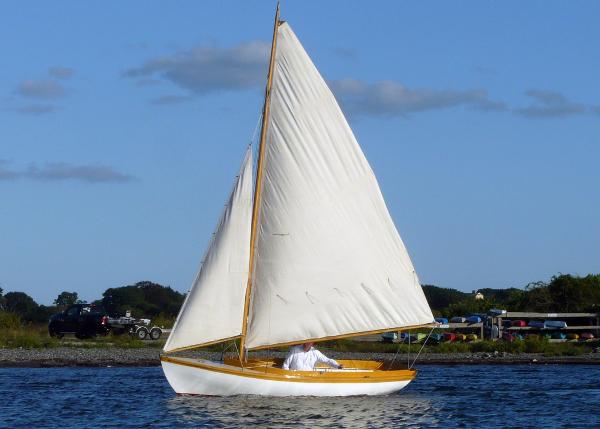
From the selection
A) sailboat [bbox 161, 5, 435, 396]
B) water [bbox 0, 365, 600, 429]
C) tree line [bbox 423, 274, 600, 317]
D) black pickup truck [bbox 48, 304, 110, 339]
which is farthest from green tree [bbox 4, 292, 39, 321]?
sailboat [bbox 161, 5, 435, 396]

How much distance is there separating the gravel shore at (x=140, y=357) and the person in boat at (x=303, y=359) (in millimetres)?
17539

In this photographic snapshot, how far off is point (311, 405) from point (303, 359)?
2.13 metres

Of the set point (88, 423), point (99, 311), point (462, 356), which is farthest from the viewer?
point (99, 311)

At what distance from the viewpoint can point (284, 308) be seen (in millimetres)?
37812

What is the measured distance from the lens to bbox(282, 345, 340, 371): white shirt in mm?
37062

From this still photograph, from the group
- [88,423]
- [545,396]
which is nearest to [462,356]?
[545,396]

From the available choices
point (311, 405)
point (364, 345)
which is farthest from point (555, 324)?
point (311, 405)

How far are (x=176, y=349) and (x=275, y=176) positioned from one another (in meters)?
6.07

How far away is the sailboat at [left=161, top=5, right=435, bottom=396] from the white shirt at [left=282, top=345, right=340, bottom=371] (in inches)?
13.4

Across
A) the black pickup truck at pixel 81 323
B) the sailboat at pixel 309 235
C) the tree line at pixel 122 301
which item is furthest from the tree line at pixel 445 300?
the sailboat at pixel 309 235

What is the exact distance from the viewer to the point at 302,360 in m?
37.2

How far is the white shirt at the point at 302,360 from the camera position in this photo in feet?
122

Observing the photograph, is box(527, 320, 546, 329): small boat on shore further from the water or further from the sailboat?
the sailboat

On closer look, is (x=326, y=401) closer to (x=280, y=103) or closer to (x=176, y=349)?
(x=176, y=349)
